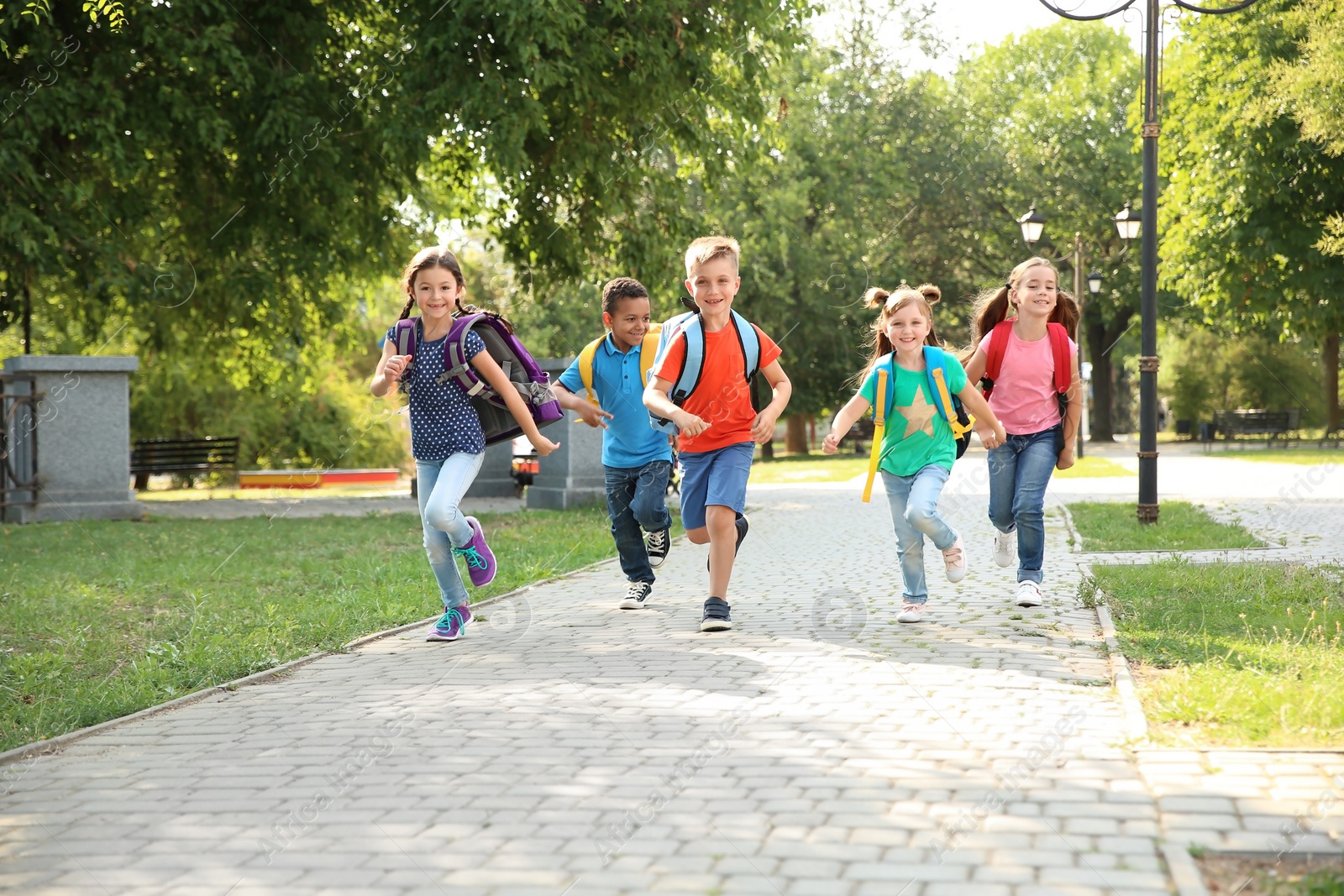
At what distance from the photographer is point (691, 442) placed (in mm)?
6973

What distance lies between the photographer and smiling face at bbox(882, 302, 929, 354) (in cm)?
702

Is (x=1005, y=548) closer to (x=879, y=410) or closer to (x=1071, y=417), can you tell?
(x=1071, y=417)

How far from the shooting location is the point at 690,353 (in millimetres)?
6738

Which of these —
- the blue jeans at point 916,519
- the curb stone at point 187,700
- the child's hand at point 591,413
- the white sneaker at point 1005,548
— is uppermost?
the child's hand at point 591,413

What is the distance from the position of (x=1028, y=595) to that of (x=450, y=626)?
3178mm

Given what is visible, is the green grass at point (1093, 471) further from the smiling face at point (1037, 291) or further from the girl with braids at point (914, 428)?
the girl with braids at point (914, 428)

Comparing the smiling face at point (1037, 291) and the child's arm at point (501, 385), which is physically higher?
the smiling face at point (1037, 291)

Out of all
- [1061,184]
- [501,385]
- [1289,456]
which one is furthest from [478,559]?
[1061,184]

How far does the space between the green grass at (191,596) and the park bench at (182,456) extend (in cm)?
1109

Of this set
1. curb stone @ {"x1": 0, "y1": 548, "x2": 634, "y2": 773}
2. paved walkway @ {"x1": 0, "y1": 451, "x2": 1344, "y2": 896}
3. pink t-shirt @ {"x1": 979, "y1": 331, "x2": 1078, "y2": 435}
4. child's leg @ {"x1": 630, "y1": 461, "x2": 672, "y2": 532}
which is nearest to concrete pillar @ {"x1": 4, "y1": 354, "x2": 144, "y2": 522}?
curb stone @ {"x1": 0, "y1": 548, "x2": 634, "y2": 773}

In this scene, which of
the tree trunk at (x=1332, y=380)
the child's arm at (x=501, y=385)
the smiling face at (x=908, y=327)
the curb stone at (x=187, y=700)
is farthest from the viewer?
the tree trunk at (x=1332, y=380)

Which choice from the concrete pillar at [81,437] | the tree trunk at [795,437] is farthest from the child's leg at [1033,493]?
the tree trunk at [795,437]

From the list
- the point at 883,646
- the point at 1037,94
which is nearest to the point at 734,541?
the point at 883,646

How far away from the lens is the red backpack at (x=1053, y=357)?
7.59 metres
